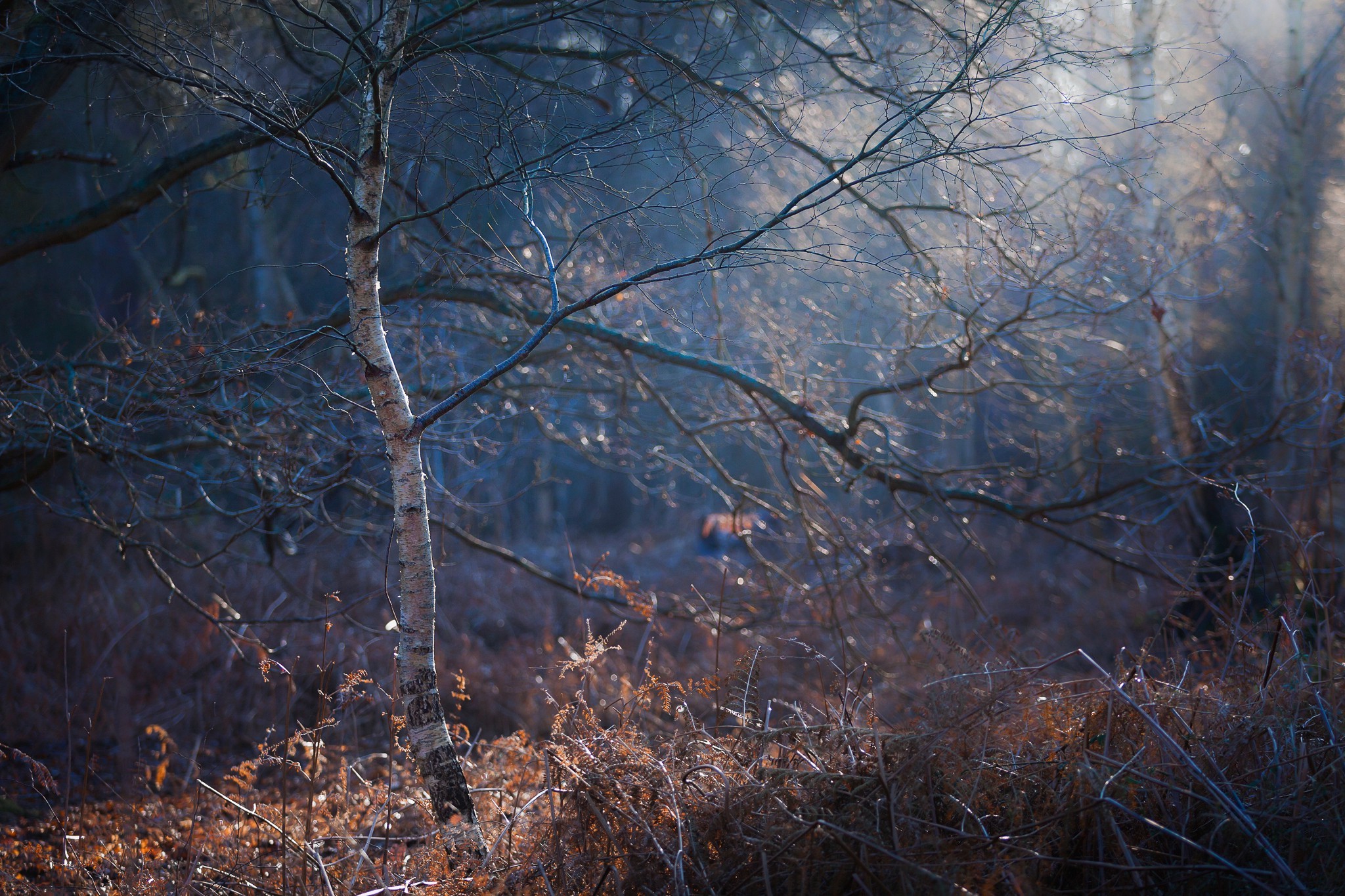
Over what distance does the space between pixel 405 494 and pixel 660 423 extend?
18.3 ft

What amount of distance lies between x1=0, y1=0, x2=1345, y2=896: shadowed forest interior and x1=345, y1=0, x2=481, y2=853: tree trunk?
0.02m

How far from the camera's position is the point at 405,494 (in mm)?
3232

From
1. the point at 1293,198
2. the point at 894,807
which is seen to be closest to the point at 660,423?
the point at 894,807

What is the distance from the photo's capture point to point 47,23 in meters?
4.19

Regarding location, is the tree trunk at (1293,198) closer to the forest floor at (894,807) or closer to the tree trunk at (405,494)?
the forest floor at (894,807)

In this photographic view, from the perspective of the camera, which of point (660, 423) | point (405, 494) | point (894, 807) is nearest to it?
point (894, 807)

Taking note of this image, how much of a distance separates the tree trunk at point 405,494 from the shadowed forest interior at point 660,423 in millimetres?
20

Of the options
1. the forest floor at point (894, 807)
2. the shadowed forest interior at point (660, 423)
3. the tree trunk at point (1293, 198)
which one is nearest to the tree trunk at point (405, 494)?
the shadowed forest interior at point (660, 423)

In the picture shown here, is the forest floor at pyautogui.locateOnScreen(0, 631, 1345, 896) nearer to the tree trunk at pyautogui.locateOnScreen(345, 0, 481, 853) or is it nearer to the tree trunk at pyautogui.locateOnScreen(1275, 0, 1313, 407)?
the tree trunk at pyautogui.locateOnScreen(345, 0, 481, 853)

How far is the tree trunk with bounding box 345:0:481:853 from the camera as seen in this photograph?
126 inches

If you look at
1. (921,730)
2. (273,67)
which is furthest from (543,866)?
(273,67)

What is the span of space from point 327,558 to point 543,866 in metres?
9.34

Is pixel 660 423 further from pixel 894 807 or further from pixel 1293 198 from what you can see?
pixel 1293 198

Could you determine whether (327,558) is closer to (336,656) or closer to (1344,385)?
(336,656)
